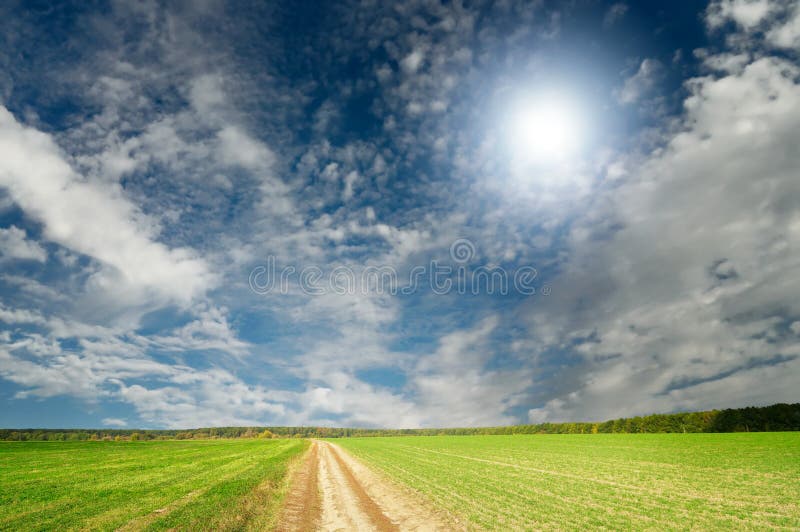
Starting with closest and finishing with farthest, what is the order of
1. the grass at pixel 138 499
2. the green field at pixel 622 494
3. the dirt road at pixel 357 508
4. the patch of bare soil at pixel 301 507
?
the green field at pixel 622 494, the dirt road at pixel 357 508, the patch of bare soil at pixel 301 507, the grass at pixel 138 499

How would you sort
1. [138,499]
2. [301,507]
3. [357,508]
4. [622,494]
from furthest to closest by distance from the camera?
[138,499]
[622,494]
[301,507]
[357,508]

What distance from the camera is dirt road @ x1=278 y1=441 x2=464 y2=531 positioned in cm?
1561

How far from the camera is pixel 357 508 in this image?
18781mm

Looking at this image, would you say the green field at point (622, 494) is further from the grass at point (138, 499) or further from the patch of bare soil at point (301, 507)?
the grass at point (138, 499)

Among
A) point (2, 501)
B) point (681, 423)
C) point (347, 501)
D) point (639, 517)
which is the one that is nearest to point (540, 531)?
point (639, 517)

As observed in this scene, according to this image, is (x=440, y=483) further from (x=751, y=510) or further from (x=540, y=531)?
(x=751, y=510)

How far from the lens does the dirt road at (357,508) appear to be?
15.6 m

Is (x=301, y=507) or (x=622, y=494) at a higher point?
(x=622, y=494)

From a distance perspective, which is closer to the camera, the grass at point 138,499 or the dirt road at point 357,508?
the dirt road at point 357,508

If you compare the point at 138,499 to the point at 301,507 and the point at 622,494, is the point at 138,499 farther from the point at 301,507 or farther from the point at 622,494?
the point at 622,494

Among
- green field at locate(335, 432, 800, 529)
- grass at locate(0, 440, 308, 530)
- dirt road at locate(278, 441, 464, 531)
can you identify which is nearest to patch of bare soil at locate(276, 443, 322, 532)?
dirt road at locate(278, 441, 464, 531)

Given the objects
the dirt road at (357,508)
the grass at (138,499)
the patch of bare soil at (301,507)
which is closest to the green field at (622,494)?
the dirt road at (357,508)

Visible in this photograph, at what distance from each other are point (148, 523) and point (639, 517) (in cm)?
2058

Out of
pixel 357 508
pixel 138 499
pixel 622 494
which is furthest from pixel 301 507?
pixel 622 494
